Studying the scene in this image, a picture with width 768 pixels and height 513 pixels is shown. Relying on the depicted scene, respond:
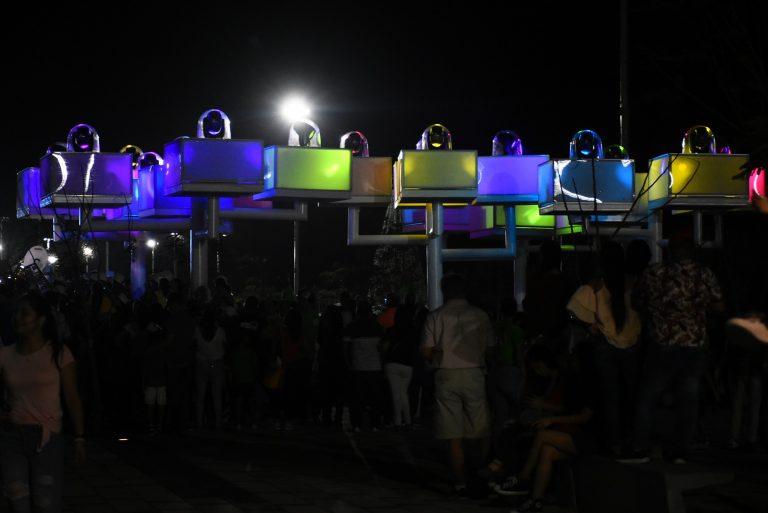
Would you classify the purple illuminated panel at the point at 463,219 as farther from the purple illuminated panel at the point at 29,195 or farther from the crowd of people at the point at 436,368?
the purple illuminated panel at the point at 29,195

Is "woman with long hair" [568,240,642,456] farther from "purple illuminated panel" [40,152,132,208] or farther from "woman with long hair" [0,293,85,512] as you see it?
"purple illuminated panel" [40,152,132,208]

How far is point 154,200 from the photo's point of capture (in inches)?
967

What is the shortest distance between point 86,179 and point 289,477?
10.7 m

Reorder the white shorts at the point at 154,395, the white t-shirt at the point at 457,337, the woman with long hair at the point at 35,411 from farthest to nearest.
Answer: the white shorts at the point at 154,395
the white t-shirt at the point at 457,337
the woman with long hair at the point at 35,411

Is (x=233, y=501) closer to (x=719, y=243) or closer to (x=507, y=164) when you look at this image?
(x=507, y=164)

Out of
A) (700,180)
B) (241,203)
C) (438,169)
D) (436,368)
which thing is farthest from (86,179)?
(436,368)

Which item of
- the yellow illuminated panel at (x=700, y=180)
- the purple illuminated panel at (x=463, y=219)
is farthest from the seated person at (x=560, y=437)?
the purple illuminated panel at (x=463, y=219)

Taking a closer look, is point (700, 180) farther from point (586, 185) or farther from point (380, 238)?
point (380, 238)

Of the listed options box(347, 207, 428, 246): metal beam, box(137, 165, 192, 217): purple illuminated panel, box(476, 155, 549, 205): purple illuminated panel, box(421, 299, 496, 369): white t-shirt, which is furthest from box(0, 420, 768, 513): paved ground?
box(347, 207, 428, 246): metal beam

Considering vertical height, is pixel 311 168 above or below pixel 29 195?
above

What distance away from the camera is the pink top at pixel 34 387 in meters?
8.08

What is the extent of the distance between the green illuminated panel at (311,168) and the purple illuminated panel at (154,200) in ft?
10.7

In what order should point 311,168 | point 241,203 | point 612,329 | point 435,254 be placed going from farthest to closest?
1. point 241,203
2. point 435,254
3. point 311,168
4. point 612,329

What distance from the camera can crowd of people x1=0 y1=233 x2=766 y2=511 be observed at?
850cm
